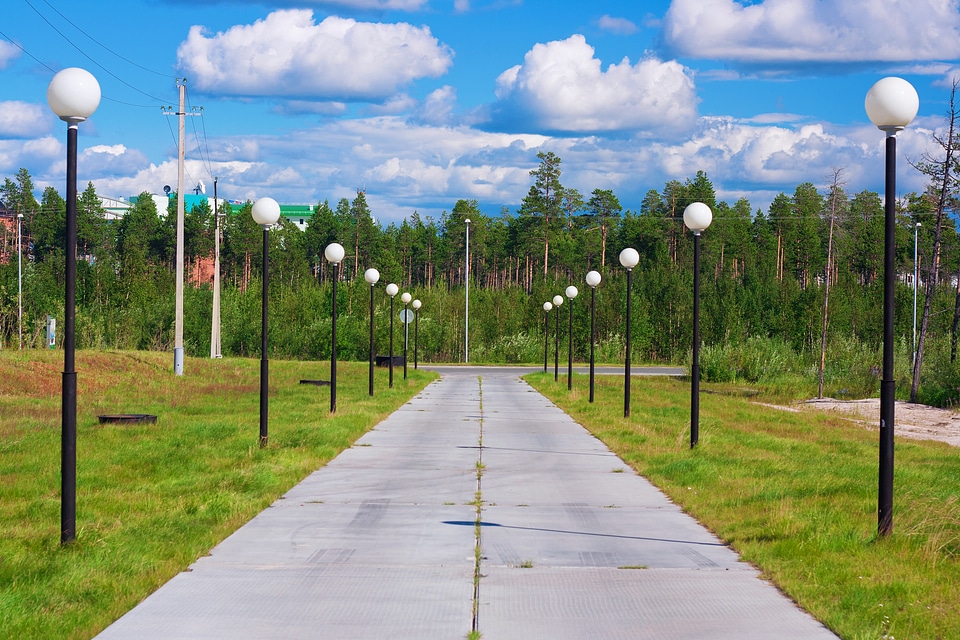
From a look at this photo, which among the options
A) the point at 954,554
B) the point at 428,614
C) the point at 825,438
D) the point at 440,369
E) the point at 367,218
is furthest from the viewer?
the point at 367,218


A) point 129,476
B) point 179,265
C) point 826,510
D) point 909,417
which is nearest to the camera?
point 826,510

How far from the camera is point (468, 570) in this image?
6.65m

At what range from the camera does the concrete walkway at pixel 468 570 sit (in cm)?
534

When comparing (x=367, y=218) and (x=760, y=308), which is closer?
(x=760, y=308)

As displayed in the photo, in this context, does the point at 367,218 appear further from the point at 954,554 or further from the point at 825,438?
the point at 954,554

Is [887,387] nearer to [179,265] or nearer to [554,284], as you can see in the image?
[179,265]

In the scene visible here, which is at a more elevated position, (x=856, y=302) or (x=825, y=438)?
(x=856, y=302)

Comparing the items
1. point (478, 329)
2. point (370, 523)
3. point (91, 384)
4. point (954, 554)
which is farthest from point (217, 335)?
point (954, 554)

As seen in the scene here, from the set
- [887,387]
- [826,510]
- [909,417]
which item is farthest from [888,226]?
[909,417]

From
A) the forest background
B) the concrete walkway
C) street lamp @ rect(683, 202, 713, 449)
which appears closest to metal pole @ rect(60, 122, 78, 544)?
the concrete walkway

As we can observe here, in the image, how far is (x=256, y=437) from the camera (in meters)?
14.4

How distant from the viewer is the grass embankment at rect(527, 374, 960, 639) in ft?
19.1

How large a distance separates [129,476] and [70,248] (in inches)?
181

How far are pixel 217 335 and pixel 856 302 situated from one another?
143ft
